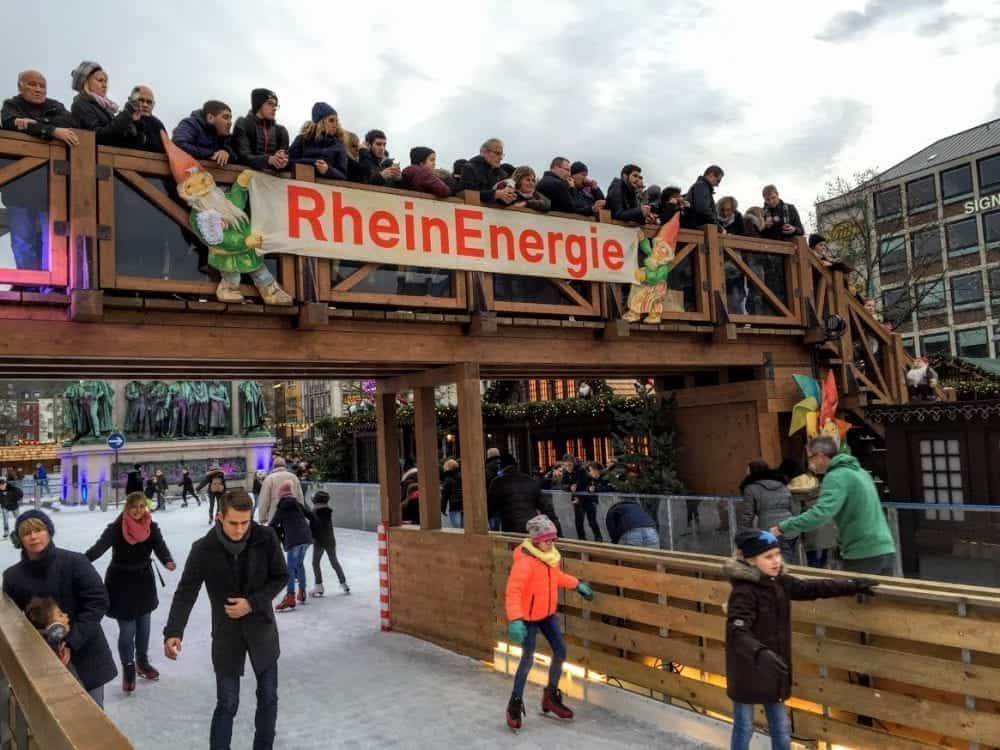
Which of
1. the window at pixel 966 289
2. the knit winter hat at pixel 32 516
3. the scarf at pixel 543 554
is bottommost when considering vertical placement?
the scarf at pixel 543 554

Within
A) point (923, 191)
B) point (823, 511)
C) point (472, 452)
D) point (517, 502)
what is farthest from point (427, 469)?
point (923, 191)

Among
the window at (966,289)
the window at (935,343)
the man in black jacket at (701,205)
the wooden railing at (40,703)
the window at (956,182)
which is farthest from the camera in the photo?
the window at (935,343)

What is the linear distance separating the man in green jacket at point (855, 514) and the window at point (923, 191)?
2008 inches

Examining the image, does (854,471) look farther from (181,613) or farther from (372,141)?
(372,141)

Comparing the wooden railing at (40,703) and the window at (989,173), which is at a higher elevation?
the window at (989,173)

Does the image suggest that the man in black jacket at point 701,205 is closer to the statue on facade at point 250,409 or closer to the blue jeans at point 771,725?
the blue jeans at point 771,725

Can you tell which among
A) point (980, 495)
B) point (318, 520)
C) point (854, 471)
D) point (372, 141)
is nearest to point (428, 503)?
point (318, 520)

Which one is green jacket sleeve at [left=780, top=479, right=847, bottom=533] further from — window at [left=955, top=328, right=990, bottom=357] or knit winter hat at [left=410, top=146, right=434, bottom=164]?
window at [left=955, top=328, right=990, bottom=357]

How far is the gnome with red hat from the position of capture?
6.64m

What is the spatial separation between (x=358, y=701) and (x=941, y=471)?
28.0ft

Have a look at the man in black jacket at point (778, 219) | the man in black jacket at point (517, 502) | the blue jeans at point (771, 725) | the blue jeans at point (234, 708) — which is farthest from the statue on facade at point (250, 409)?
the blue jeans at point (771, 725)

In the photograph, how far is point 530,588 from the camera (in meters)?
6.04

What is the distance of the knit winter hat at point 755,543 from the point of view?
166 inches

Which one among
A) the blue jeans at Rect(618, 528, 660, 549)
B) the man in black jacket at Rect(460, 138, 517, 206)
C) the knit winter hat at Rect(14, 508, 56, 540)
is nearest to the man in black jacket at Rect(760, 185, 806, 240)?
the man in black jacket at Rect(460, 138, 517, 206)
